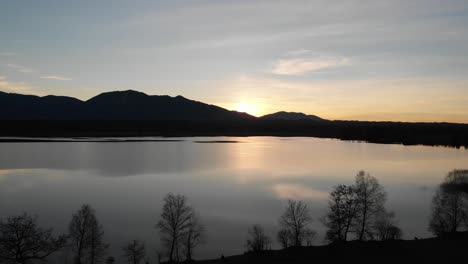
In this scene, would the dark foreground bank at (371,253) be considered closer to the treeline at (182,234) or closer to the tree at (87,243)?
the treeline at (182,234)

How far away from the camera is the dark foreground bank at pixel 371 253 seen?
97.9 ft

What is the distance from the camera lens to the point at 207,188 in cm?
6347

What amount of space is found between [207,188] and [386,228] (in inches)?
1253

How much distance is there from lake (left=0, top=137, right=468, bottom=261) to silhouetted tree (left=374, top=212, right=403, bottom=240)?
61.7 inches

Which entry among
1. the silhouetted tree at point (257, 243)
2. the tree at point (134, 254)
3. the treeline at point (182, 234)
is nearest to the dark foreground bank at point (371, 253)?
the silhouetted tree at point (257, 243)

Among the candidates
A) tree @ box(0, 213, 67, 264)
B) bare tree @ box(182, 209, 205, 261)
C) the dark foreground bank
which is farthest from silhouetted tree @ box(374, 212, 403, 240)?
tree @ box(0, 213, 67, 264)

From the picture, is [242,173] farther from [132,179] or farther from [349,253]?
[349,253]

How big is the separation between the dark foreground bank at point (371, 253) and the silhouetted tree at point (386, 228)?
2210mm

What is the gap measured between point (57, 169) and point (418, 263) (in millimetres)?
74461

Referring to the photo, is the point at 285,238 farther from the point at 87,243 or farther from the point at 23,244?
the point at 23,244

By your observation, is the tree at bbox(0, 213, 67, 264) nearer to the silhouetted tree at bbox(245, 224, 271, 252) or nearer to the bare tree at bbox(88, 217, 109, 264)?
the bare tree at bbox(88, 217, 109, 264)

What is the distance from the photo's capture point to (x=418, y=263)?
2947 cm

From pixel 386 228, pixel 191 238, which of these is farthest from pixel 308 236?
pixel 191 238

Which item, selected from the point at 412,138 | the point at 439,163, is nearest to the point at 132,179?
the point at 439,163
